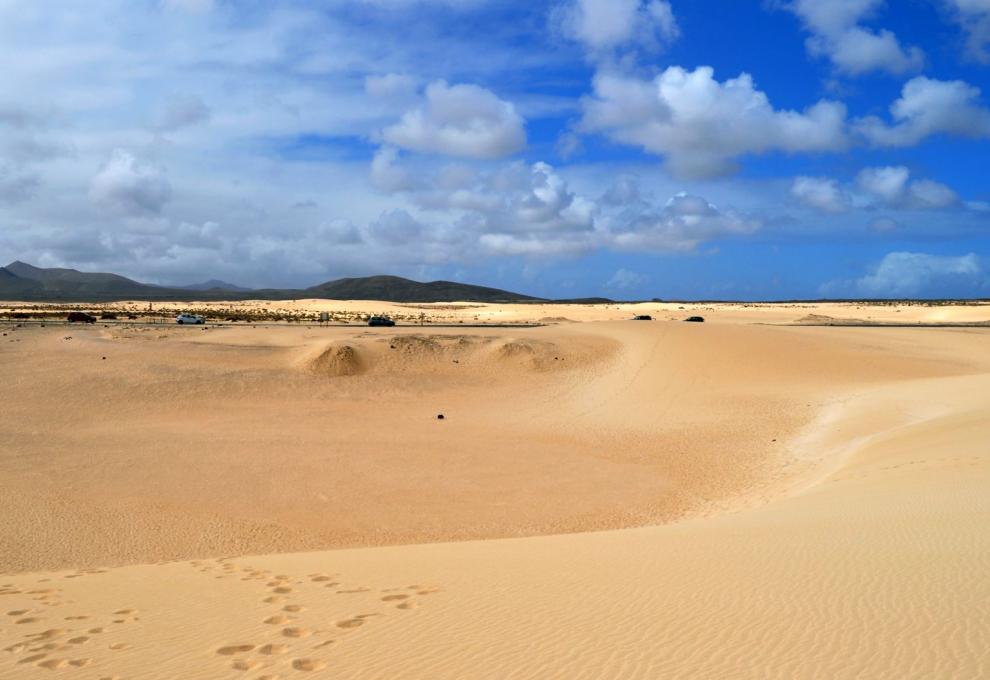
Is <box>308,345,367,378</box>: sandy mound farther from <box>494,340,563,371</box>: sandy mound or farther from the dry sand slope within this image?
<box>494,340,563,371</box>: sandy mound

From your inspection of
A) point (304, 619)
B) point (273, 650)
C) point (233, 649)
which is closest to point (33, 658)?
point (233, 649)

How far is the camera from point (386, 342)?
35.9 m

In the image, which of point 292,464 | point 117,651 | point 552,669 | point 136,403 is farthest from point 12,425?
point 552,669

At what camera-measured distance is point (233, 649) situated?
6340mm

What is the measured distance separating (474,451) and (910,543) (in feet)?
41.4

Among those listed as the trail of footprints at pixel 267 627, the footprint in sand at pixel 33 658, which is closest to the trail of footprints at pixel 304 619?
the trail of footprints at pixel 267 627

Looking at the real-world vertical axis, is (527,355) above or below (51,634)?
above

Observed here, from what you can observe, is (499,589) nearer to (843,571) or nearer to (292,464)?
(843,571)

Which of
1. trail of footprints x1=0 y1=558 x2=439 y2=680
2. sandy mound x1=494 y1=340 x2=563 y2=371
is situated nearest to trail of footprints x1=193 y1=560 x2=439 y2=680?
trail of footprints x1=0 y1=558 x2=439 y2=680

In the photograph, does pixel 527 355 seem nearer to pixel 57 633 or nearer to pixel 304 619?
pixel 304 619

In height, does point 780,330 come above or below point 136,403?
above

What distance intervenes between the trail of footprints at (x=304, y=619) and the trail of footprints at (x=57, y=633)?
1146 millimetres

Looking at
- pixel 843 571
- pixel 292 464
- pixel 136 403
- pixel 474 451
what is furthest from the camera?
pixel 136 403

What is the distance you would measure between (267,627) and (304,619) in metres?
0.35
